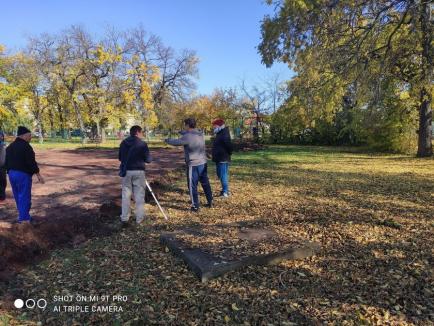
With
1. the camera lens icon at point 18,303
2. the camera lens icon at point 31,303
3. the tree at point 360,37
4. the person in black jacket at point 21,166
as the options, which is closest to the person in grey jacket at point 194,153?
the person in black jacket at point 21,166

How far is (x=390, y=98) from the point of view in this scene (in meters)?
20.0

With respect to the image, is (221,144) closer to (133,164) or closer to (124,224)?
(133,164)

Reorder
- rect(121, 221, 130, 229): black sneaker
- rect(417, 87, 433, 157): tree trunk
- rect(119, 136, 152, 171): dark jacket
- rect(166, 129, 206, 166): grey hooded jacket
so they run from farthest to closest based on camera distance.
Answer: rect(417, 87, 433, 157): tree trunk → rect(166, 129, 206, 166): grey hooded jacket → rect(121, 221, 130, 229): black sneaker → rect(119, 136, 152, 171): dark jacket

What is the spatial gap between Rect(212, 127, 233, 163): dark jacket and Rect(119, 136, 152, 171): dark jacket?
7.53 ft

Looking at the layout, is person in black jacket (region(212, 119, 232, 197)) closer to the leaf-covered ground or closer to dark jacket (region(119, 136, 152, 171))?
the leaf-covered ground

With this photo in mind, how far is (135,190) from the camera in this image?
Result: 6211mm

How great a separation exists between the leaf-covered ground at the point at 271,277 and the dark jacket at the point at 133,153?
109cm

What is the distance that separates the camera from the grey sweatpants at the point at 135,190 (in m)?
6.15

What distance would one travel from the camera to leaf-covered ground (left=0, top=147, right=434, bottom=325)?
3.38 meters

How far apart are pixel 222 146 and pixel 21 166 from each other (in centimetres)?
405

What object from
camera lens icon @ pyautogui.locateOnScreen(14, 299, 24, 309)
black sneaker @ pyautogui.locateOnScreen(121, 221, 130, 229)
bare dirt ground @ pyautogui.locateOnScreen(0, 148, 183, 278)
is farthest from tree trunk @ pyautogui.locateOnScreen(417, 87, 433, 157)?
camera lens icon @ pyautogui.locateOnScreen(14, 299, 24, 309)

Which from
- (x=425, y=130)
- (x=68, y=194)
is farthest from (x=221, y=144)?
(x=425, y=130)

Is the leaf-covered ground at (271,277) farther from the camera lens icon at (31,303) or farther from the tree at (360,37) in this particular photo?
the tree at (360,37)

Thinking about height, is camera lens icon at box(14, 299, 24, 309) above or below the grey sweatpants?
below
